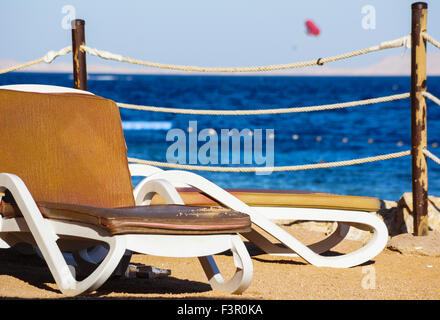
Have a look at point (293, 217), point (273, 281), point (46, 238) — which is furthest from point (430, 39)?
point (46, 238)

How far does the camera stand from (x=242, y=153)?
17312 millimetres

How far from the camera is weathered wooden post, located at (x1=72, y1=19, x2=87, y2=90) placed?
5.52m

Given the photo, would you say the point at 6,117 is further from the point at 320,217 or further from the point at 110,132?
the point at 320,217

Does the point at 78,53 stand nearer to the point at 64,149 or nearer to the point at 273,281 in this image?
the point at 64,149

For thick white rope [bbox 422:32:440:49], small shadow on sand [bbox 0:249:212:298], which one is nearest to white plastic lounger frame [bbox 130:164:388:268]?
small shadow on sand [bbox 0:249:212:298]

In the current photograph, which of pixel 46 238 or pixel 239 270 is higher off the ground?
pixel 46 238

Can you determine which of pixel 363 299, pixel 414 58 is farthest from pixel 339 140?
pixel 363 299

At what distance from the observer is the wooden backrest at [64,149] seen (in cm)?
370

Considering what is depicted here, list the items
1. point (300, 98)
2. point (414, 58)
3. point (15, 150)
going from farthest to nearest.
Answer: point (300, 98) < point (414, 58) < point (15, 150)

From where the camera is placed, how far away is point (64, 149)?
3.80 m

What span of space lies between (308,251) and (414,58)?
5.19 ft

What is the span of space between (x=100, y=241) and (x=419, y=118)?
8.35 ft

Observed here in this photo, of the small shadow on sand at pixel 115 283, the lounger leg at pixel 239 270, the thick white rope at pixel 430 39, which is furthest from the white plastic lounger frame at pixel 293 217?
the thick white rope at pixel 430 39
